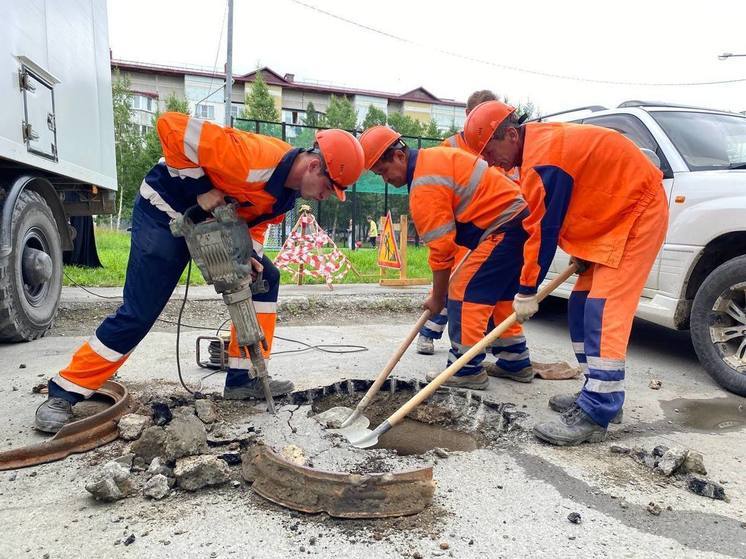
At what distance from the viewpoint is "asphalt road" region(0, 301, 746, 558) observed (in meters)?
1.92

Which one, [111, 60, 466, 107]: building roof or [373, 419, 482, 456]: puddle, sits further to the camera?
[111, 60, 466, 107]: building roof

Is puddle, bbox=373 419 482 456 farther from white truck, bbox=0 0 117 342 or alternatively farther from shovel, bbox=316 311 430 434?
white truck, bbox=0 0 117 342

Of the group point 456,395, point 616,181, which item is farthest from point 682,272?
point 456,395

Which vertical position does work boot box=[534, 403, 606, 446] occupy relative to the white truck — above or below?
below

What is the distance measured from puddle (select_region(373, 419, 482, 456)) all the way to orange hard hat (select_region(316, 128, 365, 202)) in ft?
4.92

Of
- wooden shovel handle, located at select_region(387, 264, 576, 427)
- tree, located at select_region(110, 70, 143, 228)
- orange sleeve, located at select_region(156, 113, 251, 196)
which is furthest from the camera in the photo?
tree, located at select_region(110, 70, 143, 228)

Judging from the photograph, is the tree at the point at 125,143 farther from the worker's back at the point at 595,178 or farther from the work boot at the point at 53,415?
the worker's back at the point at 595,178

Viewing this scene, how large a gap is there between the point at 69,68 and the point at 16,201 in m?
1.74

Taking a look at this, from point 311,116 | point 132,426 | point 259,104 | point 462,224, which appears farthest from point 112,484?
point 311,116

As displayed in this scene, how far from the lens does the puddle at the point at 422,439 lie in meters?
2.95

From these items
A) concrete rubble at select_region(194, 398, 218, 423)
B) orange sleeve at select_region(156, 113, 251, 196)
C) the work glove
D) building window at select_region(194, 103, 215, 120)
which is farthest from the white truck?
building window at select_region(194, 103, 215, 120)

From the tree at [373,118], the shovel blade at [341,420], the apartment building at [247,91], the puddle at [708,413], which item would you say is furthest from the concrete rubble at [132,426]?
the apartment building at [247,91]

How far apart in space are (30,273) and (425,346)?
139 inches

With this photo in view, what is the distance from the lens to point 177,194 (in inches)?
114
